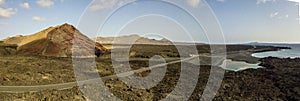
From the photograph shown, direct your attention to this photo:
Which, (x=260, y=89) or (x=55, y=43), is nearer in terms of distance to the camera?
(x=260, y=89)

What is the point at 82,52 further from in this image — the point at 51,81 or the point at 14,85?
the point at 14,85

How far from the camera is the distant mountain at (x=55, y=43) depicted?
3584 cm

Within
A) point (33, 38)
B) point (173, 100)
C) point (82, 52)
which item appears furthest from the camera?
point (33, 38)

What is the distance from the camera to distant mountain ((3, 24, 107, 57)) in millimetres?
35844

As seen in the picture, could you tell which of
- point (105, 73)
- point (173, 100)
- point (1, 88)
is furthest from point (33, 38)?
point (173, 100)

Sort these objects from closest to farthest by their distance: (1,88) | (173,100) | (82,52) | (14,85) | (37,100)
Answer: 1. (37,100)
2. (1,88)
3. (14,85)
4. (173,100)
5. (82,52)

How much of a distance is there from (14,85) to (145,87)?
29.3 ft

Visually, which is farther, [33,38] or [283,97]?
[33,38]

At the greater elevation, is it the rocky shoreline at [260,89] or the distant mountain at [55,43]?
the distant mountain at [55,43]

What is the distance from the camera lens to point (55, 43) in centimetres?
3644

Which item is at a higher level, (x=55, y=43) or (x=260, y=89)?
(x=55, y=43)

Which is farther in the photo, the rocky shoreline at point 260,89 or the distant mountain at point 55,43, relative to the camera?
the distant mountain at point 55,43

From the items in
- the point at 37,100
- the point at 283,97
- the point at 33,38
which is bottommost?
the point at 283,97

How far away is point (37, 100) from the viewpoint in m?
15.2
